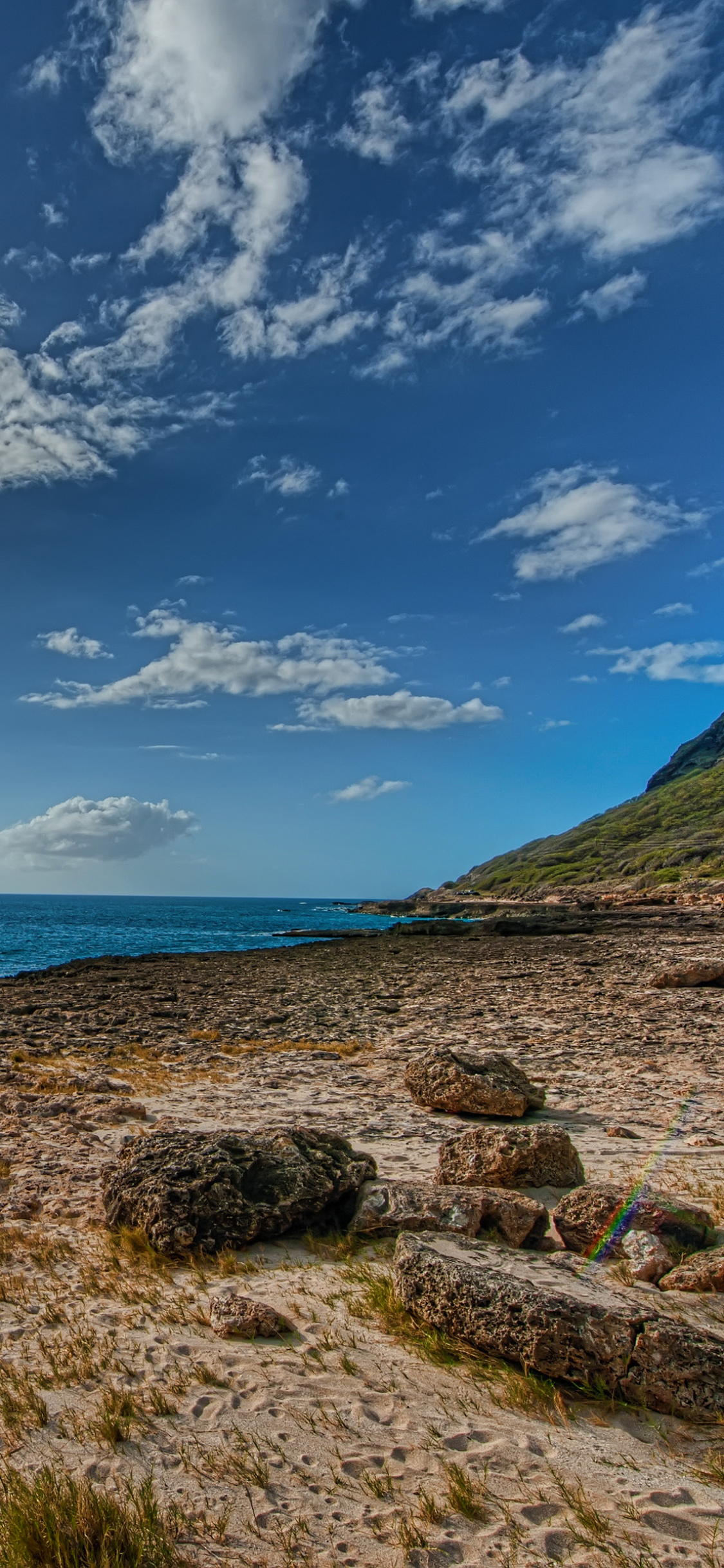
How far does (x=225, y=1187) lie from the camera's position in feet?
28.3

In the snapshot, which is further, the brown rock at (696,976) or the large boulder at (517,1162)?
the brown rock at (696,976)

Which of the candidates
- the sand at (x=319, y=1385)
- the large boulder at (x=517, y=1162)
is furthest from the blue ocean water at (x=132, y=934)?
the large boulder at (x=517, y=1162)

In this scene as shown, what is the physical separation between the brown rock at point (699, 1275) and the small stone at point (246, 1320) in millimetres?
3652

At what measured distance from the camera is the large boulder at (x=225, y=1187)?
840 cm

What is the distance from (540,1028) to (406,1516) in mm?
19921

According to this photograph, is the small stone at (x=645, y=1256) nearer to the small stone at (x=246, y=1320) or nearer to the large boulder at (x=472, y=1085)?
the small stone at (x=246, y=1320)

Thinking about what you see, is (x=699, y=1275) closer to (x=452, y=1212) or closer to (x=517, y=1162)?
(x=452, y=1212)

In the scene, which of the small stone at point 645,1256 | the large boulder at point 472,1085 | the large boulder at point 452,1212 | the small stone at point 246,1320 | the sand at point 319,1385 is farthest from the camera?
the large boulder at point 472,1085

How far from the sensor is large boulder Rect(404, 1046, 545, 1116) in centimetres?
1367

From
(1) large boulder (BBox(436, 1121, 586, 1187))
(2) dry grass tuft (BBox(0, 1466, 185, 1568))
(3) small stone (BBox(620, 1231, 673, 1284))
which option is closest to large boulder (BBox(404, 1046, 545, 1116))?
(1) large boulder (BBox(436, 1121, 586, 1187))

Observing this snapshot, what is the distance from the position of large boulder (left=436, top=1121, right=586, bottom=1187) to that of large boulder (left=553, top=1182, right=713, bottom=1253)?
172cm

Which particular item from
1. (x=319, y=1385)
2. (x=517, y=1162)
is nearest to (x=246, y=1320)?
(x=319, y=1385)

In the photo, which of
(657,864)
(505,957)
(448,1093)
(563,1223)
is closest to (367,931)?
(505,957)

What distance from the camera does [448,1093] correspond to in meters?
14.0
